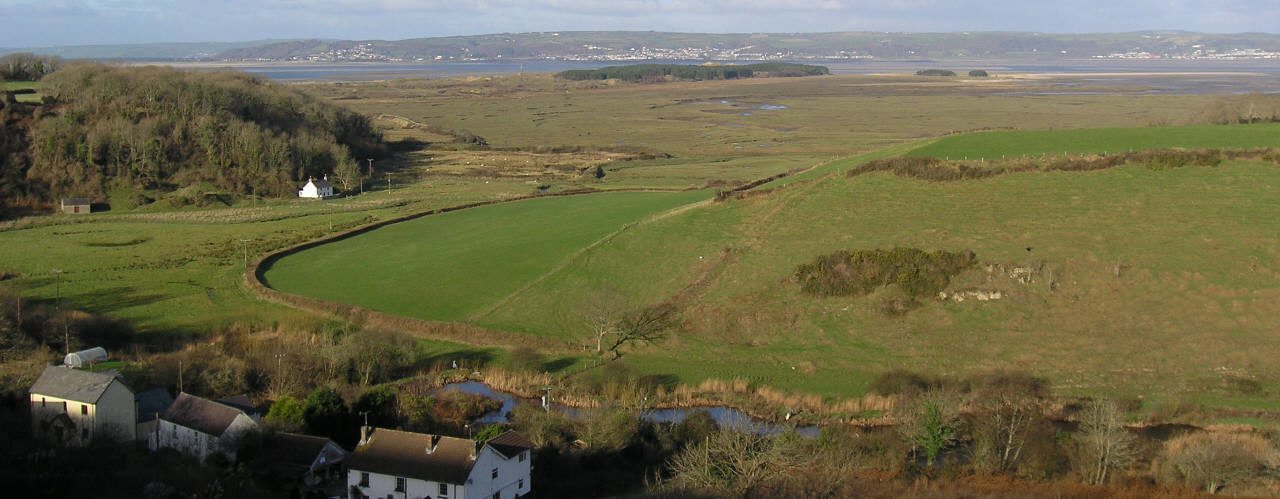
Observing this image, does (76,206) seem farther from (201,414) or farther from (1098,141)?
(1098,141)

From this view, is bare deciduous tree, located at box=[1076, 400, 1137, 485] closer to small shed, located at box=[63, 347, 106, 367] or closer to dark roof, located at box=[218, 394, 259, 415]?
dark roof, located at box=[218, 394, 259, 415]

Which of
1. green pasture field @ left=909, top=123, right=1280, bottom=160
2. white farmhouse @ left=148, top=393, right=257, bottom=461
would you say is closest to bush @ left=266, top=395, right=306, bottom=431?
white farmhouse @ left=148, top=393, right=257, bottom=461

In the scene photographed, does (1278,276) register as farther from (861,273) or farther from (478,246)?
(478,246)

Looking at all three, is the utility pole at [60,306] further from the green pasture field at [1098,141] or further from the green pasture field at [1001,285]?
the green pasture field at [1098,141]

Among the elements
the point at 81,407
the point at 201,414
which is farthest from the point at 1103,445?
the point at 81,407

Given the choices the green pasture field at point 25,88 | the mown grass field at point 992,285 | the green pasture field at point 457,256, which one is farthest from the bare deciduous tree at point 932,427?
the green pasture field at point 25,88

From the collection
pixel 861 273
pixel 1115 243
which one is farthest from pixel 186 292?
pixel 1115 243
